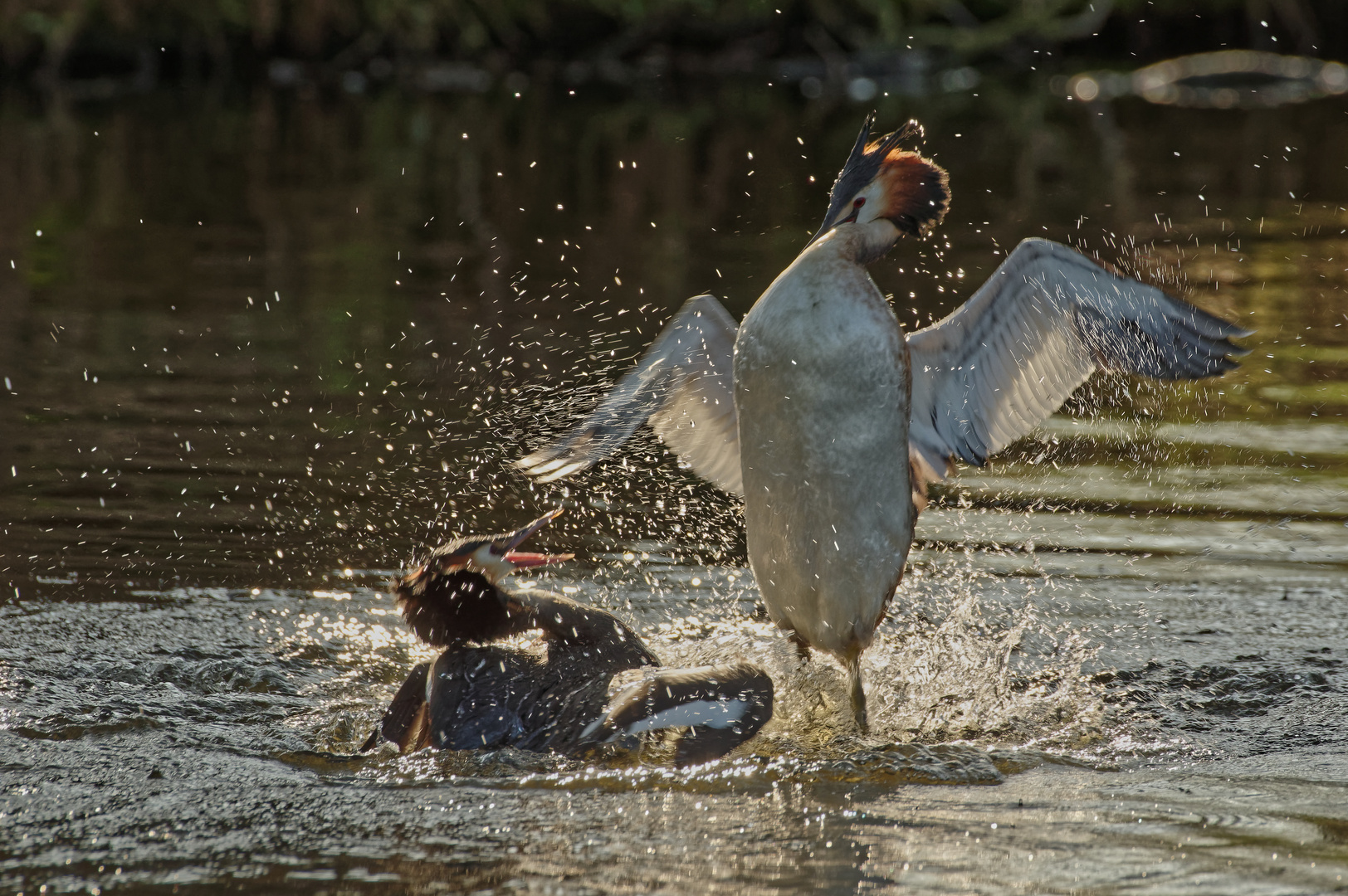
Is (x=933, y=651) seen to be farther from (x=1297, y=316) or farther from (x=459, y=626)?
(x=1297, y=316)

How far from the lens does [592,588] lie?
5969 millimetres

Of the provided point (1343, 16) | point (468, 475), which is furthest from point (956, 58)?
point (468, 475)

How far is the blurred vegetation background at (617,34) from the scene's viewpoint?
29609 millimetres

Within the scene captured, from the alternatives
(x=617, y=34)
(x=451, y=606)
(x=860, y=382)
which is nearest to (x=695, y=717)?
(x=451, y=606)

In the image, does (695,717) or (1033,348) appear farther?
(1033,348)

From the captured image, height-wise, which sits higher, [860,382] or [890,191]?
[890,191]

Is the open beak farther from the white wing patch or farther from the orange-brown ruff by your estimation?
the orange-brown ruff

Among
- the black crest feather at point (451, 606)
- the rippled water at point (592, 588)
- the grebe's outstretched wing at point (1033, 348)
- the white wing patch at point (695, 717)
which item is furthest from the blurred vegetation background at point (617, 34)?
the white wing patch at point (695, 717)

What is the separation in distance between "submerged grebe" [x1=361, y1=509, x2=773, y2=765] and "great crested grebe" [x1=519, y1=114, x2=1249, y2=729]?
523 mm

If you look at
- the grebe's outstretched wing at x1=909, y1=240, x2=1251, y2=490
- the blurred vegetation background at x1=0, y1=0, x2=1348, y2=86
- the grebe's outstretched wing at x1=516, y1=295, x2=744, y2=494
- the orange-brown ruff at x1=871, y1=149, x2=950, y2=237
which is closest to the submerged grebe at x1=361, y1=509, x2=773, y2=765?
the grebe's outstretched wing at x1=516, y1=295, x2=744, y2=494

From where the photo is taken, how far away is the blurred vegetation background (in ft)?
97.1

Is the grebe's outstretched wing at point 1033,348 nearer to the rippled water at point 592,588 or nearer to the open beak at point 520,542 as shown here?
the rippled water at point 592,588

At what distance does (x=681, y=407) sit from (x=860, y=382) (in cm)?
122

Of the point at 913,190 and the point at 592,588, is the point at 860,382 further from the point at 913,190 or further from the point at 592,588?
the point at 592,588
